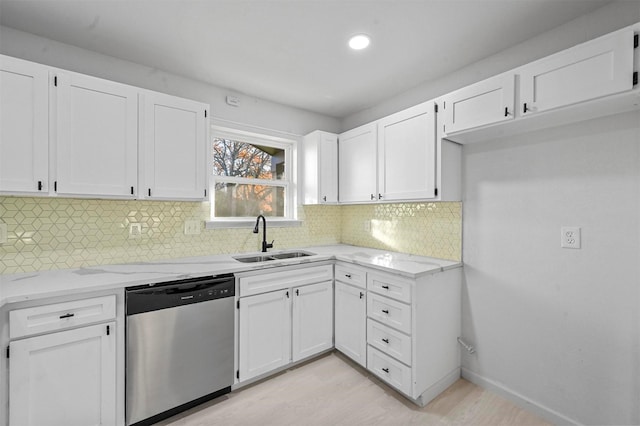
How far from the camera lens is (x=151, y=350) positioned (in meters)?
1.75

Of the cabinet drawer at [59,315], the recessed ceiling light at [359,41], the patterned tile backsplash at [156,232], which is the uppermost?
the recessed ceiling light at [359,41]

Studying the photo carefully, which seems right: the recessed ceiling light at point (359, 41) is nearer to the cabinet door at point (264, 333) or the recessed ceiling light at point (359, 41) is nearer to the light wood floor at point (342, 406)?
the cabinet door at point (264, 333)

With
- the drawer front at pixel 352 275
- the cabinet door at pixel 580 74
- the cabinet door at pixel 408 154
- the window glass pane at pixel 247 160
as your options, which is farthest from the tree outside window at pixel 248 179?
the cabinet door at pixel 580 74

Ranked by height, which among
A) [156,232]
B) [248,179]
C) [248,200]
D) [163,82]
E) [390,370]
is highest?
A: [163,82]

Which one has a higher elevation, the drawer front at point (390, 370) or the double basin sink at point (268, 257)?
the double basin sink at point (268, 257)

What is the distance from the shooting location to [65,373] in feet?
4.98

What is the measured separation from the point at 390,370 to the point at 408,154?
1740 mm

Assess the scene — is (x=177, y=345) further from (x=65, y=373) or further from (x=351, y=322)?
(x=351, y=322)

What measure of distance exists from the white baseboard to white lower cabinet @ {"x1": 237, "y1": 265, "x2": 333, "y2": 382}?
1206 millimetres

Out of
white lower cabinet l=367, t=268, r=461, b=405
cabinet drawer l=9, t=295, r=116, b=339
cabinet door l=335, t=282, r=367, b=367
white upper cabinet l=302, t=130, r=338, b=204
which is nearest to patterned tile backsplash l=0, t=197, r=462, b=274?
white upper cabinet l=302, t=130, r=338, b=204

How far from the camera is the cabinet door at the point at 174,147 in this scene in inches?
80.9

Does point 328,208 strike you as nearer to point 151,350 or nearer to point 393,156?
point 393,156

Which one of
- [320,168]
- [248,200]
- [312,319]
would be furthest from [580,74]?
[248,200]

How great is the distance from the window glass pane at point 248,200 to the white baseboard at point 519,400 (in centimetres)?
234
